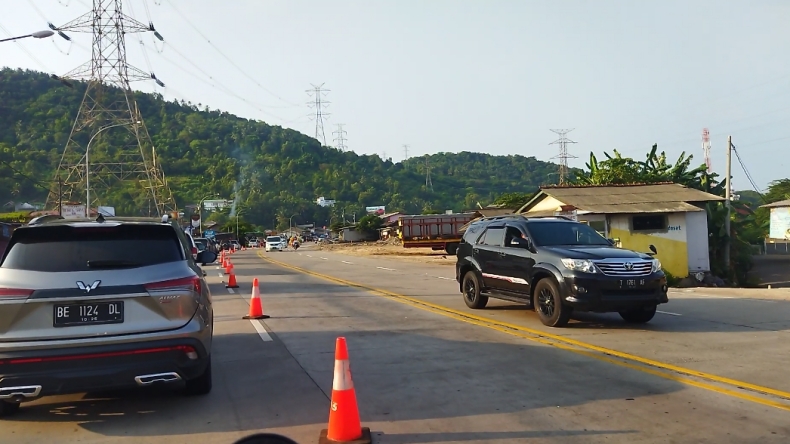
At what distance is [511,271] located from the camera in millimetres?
13195

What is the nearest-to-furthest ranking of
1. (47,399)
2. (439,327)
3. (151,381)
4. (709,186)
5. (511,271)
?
1. (151,381)
2. (47,399)
3. (439,327)
4. (511,271)
5. (709,186)

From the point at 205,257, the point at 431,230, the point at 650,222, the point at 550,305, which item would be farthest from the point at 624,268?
the point at 431,230

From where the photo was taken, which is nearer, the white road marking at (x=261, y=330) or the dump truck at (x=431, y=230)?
the white road marking at (x=261, y=330)

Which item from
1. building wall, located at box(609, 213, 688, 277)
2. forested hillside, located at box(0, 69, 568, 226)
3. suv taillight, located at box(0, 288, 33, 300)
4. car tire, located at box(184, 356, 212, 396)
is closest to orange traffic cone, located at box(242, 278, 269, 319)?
car tire, located at box(184, 356, 212, 396)

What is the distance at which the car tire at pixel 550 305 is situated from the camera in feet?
38.1

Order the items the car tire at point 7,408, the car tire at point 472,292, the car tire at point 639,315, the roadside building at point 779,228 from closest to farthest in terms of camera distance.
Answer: the car tire at point 7,408 < the car tire at point 639,315 < the car tire at point 472,292 < the roadside building at point 779,228

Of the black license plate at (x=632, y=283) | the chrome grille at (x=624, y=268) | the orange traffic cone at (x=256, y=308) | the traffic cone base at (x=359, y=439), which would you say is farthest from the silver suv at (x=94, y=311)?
the orange traffic cone at (x=256, y=308)

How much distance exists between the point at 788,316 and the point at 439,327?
20.9 feet

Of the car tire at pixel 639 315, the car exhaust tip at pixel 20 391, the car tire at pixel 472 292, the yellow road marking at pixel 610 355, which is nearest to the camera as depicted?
the car exhaust tip at pixel 20 391

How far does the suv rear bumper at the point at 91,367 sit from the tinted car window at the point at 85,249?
775 mm

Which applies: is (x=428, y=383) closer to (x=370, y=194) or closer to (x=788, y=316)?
(x=788, y=316)

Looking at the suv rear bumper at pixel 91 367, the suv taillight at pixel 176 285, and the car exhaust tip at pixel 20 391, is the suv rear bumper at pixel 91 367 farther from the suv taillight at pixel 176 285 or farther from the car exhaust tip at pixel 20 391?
the suv taillight at pixel 176 285

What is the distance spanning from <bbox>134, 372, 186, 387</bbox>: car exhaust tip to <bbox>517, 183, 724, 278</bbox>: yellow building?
2264cm

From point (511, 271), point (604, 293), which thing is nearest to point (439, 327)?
point (511, 271)
